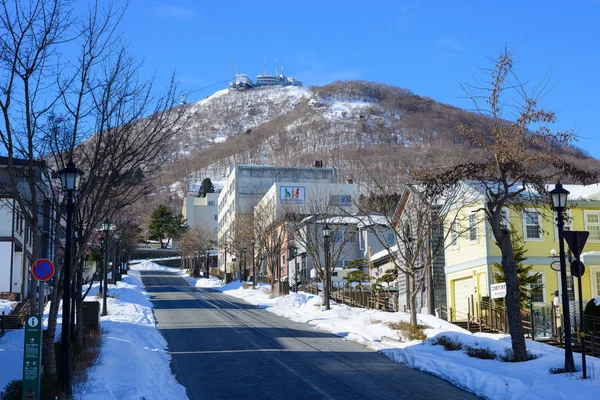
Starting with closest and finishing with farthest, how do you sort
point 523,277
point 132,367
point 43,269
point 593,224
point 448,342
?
point 43,269 < point 132,367 < point 448,342 < point 523,277 < point 593,224

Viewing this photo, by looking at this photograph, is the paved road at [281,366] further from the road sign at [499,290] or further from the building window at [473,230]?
the building window at [473,230]

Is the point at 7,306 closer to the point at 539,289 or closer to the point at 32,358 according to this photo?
Result: the point at 539,289

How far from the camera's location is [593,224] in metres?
33.5

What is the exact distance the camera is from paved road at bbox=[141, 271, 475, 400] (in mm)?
15305

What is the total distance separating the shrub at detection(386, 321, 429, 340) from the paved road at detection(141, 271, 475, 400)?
69.5 inches

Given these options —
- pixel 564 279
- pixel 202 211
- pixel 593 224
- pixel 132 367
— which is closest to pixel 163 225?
pixel 202 211

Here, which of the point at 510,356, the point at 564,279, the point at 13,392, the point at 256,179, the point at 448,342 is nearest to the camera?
the point at 13,392

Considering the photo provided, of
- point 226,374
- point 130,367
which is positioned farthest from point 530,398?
point 130,367

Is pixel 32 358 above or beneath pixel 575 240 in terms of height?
beneath

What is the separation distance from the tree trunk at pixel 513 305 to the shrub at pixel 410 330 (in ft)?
18.4

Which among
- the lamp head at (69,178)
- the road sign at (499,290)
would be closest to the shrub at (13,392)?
the lamp head at (69,178)

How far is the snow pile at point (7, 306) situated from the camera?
120ft

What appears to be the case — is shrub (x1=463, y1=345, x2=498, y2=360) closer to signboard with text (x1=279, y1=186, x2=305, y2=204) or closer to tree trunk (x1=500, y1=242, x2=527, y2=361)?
tree trunk (x1=500, y1=242, x2=527, y2=361)

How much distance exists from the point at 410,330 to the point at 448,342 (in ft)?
10.7
